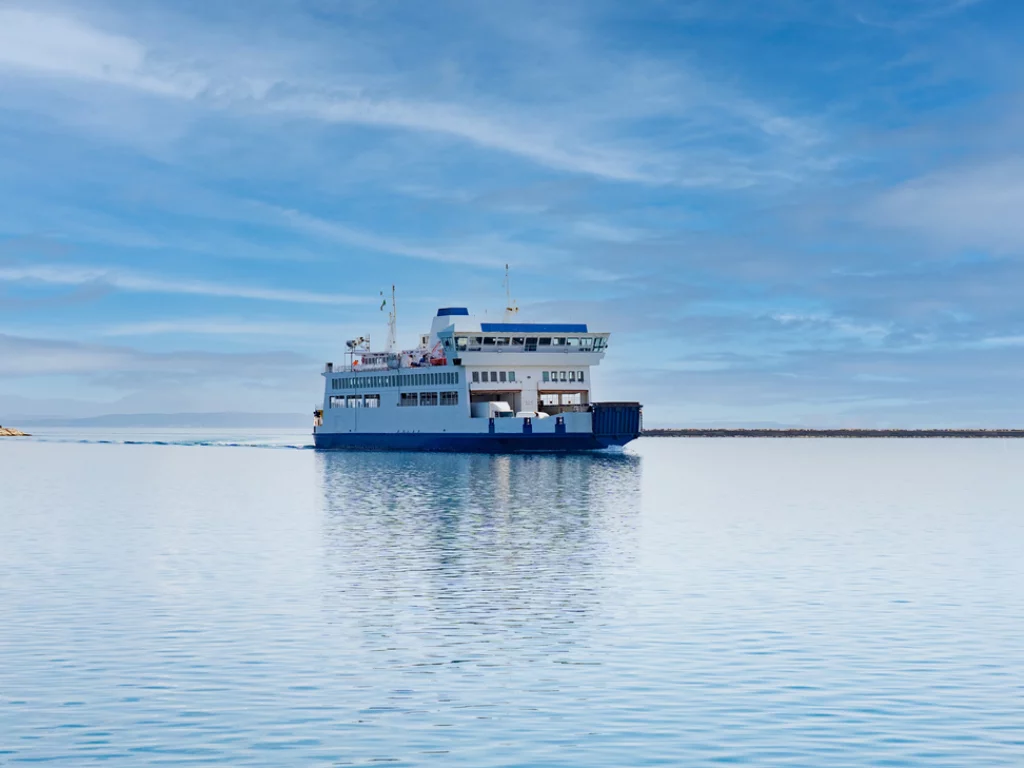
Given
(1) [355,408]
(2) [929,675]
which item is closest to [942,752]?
(2) [929,675]

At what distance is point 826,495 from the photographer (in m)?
76.2

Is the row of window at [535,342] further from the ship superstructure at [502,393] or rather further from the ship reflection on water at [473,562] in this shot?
the ship reflection on water at [473,562]

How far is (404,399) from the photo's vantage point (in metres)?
136

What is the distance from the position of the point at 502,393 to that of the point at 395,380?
15.0 metres

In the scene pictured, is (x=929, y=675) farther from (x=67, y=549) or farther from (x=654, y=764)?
(x=67, y=549)

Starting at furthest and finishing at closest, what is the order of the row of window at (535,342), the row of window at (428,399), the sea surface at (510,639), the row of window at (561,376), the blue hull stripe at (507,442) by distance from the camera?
the row of window at (428,399), the row of window at (561,376), the row of window at (535,342), the blue hull stripe at (507,442), the sea surface at (510,639)

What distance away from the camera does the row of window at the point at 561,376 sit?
125 metres

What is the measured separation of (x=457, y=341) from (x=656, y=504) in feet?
195

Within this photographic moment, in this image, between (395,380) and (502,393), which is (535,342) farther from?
(395,380)

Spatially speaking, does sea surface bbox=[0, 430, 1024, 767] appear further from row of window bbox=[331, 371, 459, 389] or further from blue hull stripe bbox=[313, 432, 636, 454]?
row of window bbox=[331, 371, 459, 389]

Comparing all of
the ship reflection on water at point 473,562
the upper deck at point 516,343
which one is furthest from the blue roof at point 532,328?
the ship reflection on water at point 473,562

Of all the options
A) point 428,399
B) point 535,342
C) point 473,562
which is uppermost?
point 535,342

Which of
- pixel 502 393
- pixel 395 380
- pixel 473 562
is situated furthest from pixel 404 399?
pixel 473 562

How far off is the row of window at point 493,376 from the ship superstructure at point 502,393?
10 centimetres
